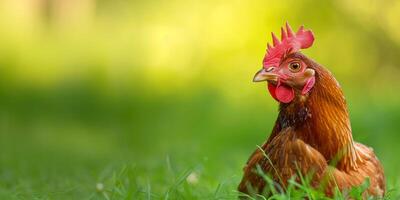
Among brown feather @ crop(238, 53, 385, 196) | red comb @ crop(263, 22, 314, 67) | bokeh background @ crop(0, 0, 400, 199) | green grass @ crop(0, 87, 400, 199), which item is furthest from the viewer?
bokeh background @ crop(0, 0, 400, 199)

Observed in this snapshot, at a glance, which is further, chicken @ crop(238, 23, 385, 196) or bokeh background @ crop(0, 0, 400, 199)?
bokeh background @ crop(0, 0, 400, 199)

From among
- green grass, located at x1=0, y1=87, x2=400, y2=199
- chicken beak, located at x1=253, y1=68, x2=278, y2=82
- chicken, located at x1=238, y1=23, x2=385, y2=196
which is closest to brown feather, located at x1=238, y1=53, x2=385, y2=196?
chicken, located at x1=238, y1=23, x2=385, y2=196

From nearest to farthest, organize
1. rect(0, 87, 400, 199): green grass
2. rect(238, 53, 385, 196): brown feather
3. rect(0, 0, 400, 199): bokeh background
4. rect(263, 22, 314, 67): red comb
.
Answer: rect(238, 53, 385, 196): brown feather
rect(263, 22, 314, 67): red comb
rect(0, 87, 400, 199): green grass
rect(0, 0, 400, 199): bokeh background

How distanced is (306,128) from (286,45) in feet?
1.23

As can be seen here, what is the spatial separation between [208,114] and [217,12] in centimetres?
335

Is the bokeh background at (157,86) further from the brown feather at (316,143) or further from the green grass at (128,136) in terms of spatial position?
the brown feather at (316,143)

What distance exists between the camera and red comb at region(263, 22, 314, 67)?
3.69 metres

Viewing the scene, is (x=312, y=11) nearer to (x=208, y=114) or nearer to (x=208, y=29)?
(x=208, y=29)

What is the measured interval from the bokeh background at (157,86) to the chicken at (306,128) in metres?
0.40

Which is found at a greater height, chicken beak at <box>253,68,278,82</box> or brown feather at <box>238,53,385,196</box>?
chicken beak at <box>253,68,278,82</box>

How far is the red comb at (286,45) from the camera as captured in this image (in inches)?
145

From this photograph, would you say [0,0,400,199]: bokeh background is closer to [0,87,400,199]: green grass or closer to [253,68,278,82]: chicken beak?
[0,87,400,199]: green grass

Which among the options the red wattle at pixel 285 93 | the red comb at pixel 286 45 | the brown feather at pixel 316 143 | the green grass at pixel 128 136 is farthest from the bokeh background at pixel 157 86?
the red comb at pixel 286 45

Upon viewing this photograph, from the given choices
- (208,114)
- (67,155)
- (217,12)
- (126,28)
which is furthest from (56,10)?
(67,155)
